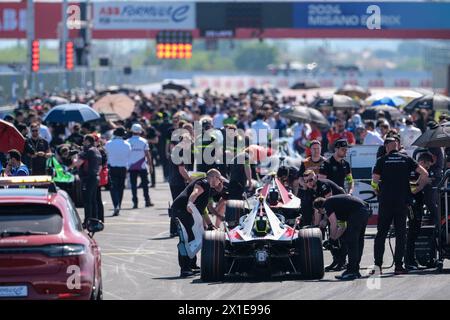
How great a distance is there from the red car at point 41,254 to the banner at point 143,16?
50.1 metres

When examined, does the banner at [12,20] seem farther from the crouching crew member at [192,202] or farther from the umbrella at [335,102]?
the crouching crew member at [192,202]

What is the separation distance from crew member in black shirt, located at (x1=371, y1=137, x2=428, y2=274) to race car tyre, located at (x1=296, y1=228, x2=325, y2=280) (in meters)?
1.10

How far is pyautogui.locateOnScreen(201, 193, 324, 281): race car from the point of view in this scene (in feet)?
55.8

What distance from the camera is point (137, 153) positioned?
27.5 metres

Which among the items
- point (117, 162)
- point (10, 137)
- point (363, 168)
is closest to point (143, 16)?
point (117, 162)

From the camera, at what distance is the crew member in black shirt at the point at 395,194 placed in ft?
57.8

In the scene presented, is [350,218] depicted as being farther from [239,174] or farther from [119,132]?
[119,132]

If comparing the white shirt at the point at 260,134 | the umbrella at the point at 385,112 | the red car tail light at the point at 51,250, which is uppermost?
the red car tail light at the point at 51,250

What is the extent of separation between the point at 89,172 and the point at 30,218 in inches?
404

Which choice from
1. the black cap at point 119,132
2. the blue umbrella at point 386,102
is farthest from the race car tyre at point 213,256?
the blue umbrella at point 386,102

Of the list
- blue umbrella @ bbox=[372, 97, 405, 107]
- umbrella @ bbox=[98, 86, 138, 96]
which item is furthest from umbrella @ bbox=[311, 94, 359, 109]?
umbrella @ bbox=[98, 86, 138, 96]

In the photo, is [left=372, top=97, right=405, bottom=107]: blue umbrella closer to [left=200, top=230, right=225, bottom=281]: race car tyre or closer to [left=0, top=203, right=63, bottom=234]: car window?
[left=200, top=230, right=225, bottom=281]: race car tyre

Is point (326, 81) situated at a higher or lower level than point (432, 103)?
lower
